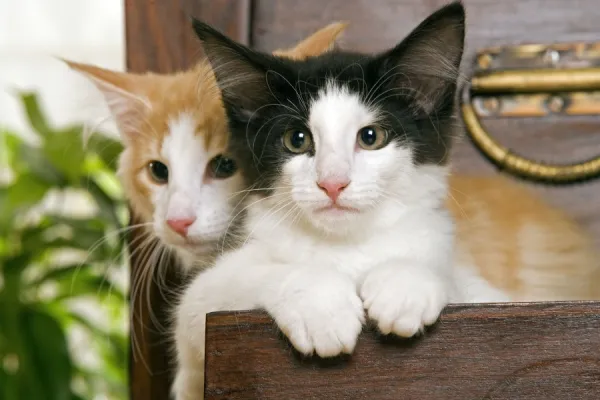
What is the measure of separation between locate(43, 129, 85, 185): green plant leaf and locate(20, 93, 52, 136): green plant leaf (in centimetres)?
6

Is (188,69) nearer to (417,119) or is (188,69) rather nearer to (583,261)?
(417,119)

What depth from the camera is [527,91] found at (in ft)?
3.95

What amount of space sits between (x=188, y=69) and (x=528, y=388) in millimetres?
883

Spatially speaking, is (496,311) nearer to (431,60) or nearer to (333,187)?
(333,187)

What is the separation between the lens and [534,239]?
124 centimetres

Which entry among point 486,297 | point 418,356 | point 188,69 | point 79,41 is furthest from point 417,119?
point 79,41

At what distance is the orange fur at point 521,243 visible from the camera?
1216 mm

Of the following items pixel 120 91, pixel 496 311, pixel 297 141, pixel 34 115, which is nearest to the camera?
pixel 496 311

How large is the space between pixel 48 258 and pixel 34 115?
0.37 metres

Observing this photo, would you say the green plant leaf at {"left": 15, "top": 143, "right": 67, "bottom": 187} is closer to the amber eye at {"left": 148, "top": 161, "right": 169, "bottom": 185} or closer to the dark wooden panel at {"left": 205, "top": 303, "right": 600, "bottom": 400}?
the amber eye at {"left": 148, "top": 161, "right": 169, "bottom": 185}

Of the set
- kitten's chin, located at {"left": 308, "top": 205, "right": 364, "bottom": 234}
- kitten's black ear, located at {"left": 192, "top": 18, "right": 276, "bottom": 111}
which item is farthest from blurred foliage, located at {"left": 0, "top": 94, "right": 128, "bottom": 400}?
kitten's chin, located at {"left": 308, "top": 205, "right": 364, "bottom": 234}

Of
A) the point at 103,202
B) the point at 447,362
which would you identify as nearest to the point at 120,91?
the point at 103,202

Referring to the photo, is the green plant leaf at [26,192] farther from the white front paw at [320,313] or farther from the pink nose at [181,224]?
the white front paw at [320,313]

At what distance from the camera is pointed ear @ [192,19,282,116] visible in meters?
0.91
